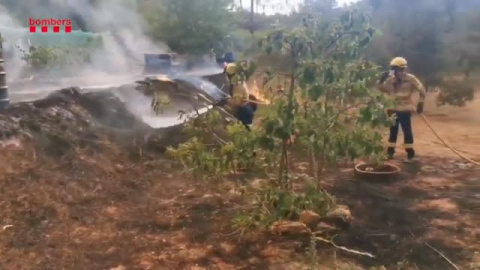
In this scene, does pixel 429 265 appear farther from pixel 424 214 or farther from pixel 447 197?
pixel 447 197

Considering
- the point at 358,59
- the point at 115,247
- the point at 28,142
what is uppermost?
the point at 358,59

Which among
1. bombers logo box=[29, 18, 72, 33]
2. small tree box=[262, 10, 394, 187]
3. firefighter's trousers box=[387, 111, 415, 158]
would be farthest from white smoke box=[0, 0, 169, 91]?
small tree box=[262, 10, 394, 187]

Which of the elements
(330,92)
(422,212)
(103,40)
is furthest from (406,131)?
(103,40)

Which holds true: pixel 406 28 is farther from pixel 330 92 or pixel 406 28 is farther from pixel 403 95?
pixel 330 92

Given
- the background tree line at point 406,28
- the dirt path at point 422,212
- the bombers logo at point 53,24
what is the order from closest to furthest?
the dirt path at point 422,212, the background tree line at point 406,28, the bombers logo at point 53,24

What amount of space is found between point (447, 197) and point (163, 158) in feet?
12.6

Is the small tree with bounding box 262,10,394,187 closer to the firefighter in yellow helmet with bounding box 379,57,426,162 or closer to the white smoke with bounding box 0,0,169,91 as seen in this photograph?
the firefighter in yellow helmet with bounding box 379,57,426,162

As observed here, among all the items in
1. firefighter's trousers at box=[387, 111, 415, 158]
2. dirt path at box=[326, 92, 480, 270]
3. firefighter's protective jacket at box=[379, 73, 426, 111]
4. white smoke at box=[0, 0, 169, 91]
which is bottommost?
dirt path at box=[326, 92, 480, 270]

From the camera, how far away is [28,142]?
20.0 ft

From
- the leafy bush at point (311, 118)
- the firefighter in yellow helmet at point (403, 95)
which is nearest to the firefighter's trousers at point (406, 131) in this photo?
the firefighter in yellow helmet at point (403, 95)

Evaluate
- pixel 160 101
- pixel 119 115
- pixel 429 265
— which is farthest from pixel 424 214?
pixel 119 115

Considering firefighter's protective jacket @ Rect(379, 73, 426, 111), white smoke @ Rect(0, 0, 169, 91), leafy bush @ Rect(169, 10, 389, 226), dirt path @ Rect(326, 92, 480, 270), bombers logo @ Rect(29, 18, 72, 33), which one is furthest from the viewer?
bombers logo @ Rect(29, 18, 72, 33)

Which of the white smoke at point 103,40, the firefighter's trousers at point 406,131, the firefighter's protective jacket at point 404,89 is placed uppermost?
the white smoke at point 103,40

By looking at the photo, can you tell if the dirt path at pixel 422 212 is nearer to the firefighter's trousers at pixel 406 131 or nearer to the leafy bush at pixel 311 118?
the firefighter's trousers at pixel 406 131
